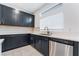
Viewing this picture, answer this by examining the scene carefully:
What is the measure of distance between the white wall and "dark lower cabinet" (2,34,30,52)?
76.2 inches

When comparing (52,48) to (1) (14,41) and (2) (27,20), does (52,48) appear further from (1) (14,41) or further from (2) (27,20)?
(2) (27,20)

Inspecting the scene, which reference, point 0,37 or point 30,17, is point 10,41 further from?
point 30,17

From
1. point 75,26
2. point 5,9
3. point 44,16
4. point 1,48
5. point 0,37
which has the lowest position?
point 1,48

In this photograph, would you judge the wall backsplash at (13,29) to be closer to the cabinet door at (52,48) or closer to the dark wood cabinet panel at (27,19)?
the dark wood cabinet panel at (27,19)

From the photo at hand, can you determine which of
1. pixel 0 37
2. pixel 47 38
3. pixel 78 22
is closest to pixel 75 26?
pixel 78 22

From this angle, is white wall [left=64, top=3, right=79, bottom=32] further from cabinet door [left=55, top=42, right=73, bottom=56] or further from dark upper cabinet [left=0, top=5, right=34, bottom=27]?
dark upper cabinet [left=0, top=5, right=34, bottom=27]

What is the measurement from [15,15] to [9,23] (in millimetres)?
433

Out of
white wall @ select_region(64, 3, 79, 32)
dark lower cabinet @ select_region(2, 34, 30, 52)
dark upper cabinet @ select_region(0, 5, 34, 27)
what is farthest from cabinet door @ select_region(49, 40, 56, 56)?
dark upper cabinet @ select_region(0, 5, 34, 27)

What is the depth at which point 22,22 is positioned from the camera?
379 cm

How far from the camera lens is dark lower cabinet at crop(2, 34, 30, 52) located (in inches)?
113

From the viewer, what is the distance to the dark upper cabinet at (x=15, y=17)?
2957 mm

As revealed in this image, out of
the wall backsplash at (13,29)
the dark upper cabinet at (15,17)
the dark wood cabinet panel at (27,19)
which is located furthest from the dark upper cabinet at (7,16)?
the dark wood cabinet panel at (27,19)

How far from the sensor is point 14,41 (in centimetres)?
316

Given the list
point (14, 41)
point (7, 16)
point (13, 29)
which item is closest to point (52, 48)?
point (14, 41)
